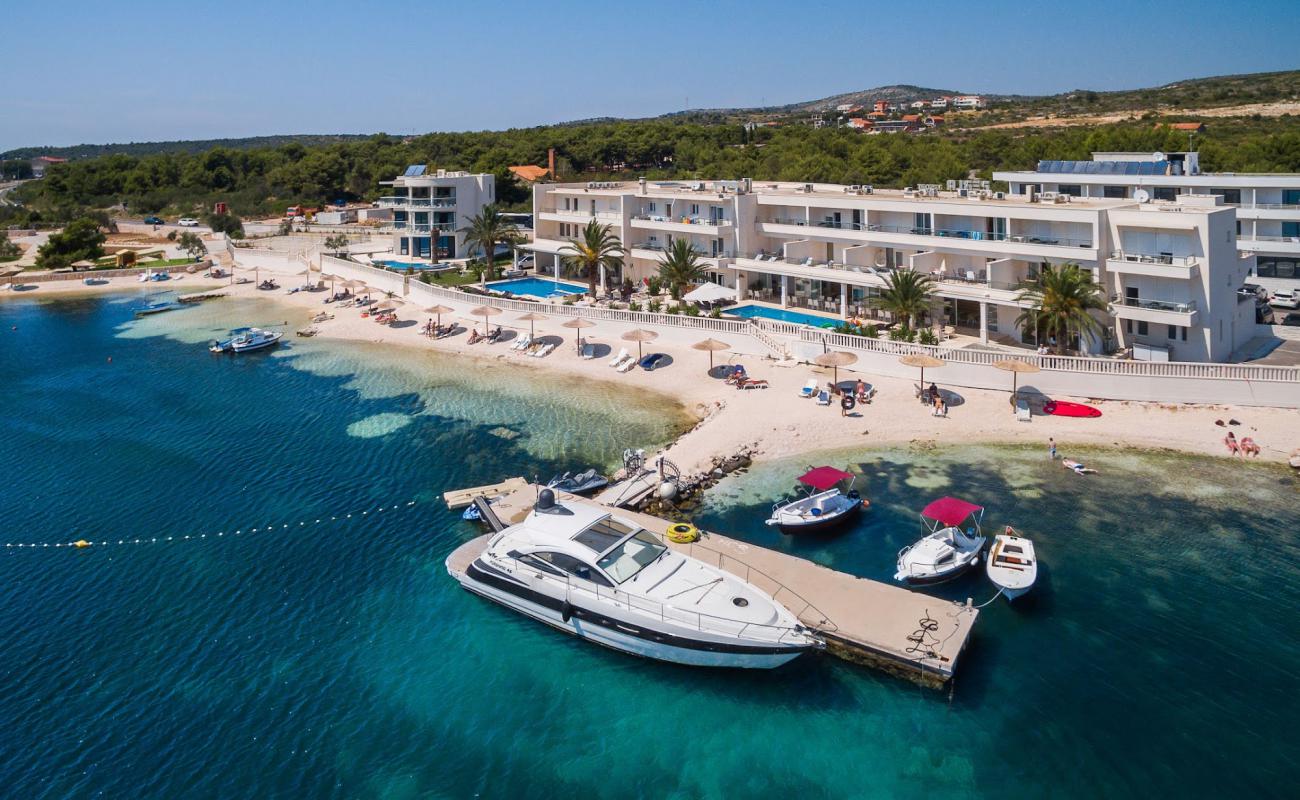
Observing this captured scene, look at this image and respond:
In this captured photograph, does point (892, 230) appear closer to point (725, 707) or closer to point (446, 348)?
point (446, 348)

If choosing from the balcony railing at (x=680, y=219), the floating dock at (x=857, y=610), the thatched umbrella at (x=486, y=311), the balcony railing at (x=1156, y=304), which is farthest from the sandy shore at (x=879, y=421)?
the balcony railing at (x=680, y=219)

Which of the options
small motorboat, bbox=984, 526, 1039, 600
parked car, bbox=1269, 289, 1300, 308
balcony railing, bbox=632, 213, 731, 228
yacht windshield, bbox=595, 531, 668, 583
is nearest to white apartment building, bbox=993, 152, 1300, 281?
parked car, bbox=1269, 289, 1300, 308

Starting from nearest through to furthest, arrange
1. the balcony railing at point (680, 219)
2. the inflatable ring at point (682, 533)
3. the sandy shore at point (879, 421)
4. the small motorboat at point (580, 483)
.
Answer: the inflatable ring at point (682, 533)
the small motorboat at point (580, 483)
the sandy shore at point (879, 421)
the balcony railing at point (680, 219)

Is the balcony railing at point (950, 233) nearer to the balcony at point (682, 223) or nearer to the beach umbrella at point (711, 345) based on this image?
the balcony at point (682, 223)

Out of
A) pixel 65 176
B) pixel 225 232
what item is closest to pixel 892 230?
pixel 225 232

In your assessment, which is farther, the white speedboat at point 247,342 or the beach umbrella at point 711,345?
the white speedboat at point 247,342

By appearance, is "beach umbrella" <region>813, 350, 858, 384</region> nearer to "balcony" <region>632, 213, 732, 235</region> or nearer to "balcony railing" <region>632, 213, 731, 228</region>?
"balcony" <region>632, 213, 732, 235</region>
